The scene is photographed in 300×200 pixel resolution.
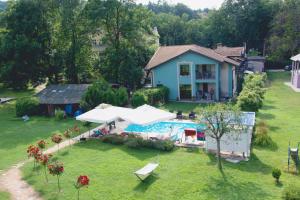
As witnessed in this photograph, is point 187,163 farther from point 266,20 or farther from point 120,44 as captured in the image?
point 266,20

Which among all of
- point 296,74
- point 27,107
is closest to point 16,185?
point 27,107

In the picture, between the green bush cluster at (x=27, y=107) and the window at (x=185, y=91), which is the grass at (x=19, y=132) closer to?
the green bush cluster at (x=27, y=107)

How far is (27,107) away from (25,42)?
988 cm

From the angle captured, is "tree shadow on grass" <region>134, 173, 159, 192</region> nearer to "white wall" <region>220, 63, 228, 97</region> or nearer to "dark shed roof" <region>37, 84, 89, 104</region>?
"dark shed roof" <region>37, 84, 89, 104</region>

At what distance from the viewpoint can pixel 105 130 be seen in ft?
91.7

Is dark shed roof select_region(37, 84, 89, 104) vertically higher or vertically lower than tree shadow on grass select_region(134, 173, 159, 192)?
higher

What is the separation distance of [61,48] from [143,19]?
481 inches

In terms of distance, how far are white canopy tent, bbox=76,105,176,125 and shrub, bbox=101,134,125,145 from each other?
125 cm

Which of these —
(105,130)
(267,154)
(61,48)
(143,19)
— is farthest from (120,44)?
(267,154)

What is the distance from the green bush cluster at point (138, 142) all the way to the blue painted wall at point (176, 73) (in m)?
18.9

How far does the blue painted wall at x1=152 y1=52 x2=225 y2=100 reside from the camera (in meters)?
41.5

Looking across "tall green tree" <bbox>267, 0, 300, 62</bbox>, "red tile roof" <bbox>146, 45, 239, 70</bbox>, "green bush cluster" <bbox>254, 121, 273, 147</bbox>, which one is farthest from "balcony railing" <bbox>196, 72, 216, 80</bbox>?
"tall green tree" <bbox>267, 0, 300, 62</bbox>

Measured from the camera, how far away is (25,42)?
41.8 metres

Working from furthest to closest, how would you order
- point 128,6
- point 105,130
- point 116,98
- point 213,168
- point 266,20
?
point 266,20, point 128,6, point 116,98, point 105,130, point 213,168
